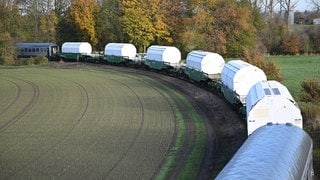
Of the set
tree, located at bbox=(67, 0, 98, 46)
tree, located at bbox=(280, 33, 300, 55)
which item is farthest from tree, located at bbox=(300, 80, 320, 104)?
tree, located at bbox=(280, 33, 300, 55)

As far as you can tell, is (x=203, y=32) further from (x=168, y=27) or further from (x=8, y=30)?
(x=8, y=30)

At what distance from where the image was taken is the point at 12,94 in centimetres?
3672

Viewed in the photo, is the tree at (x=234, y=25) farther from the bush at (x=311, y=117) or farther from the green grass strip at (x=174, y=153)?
the bush at (x=311, y=117)

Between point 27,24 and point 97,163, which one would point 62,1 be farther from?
point 97,163

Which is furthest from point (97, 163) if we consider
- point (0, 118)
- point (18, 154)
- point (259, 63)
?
point (259, 63)

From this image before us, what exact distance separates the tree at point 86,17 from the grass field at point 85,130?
3515 cm

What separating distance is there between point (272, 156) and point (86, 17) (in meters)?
69.3

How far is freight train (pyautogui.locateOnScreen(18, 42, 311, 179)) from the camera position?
57.2 ft

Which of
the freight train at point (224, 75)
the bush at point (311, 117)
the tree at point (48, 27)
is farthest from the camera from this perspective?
the tree at point (48, 27)

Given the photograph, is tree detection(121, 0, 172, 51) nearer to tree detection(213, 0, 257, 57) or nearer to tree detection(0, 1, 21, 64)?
tree detection(213, 0, 257, 57)

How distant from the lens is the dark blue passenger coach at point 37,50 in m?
70.2

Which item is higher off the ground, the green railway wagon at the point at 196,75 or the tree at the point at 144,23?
the tree at the point at 144,23

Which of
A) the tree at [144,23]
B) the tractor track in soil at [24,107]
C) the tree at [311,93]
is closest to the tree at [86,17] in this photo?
the tree at [144,23]

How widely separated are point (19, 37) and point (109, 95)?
47190 millimetres
